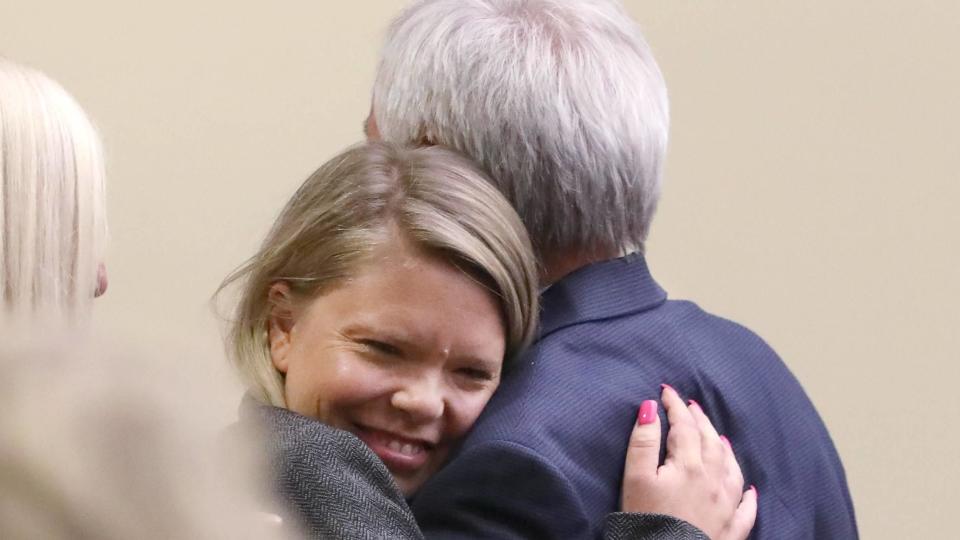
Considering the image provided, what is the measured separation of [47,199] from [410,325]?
1.10 feet

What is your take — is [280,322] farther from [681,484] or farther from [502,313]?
[681,484]

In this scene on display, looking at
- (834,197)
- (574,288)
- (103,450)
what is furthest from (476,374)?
(834,197)

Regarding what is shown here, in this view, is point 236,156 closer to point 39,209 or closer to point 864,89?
point 864,89

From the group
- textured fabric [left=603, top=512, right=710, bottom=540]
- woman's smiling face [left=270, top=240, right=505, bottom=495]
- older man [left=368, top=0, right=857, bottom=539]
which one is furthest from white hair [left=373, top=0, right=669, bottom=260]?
textured fabric [left=603, top=512, right=710, bottom=540]

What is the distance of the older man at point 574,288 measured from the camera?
1.60m

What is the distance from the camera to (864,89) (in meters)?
3.59

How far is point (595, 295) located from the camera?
1.71 metres

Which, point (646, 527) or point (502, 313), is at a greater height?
point (502, 313)

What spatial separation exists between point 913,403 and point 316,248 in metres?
2.21

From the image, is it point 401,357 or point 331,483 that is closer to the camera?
point 331,483

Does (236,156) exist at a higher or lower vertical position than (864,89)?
lower

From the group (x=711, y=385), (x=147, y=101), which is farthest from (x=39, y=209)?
(x=147, y=101)

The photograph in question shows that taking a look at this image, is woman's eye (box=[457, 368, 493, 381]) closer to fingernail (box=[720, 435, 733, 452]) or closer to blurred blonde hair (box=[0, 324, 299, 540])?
fingernail (box=[720, 435, 733, 452])

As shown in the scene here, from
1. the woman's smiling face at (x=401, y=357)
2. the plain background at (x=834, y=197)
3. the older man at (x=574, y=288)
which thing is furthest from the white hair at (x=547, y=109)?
the plain background at (x=834, y=197)
